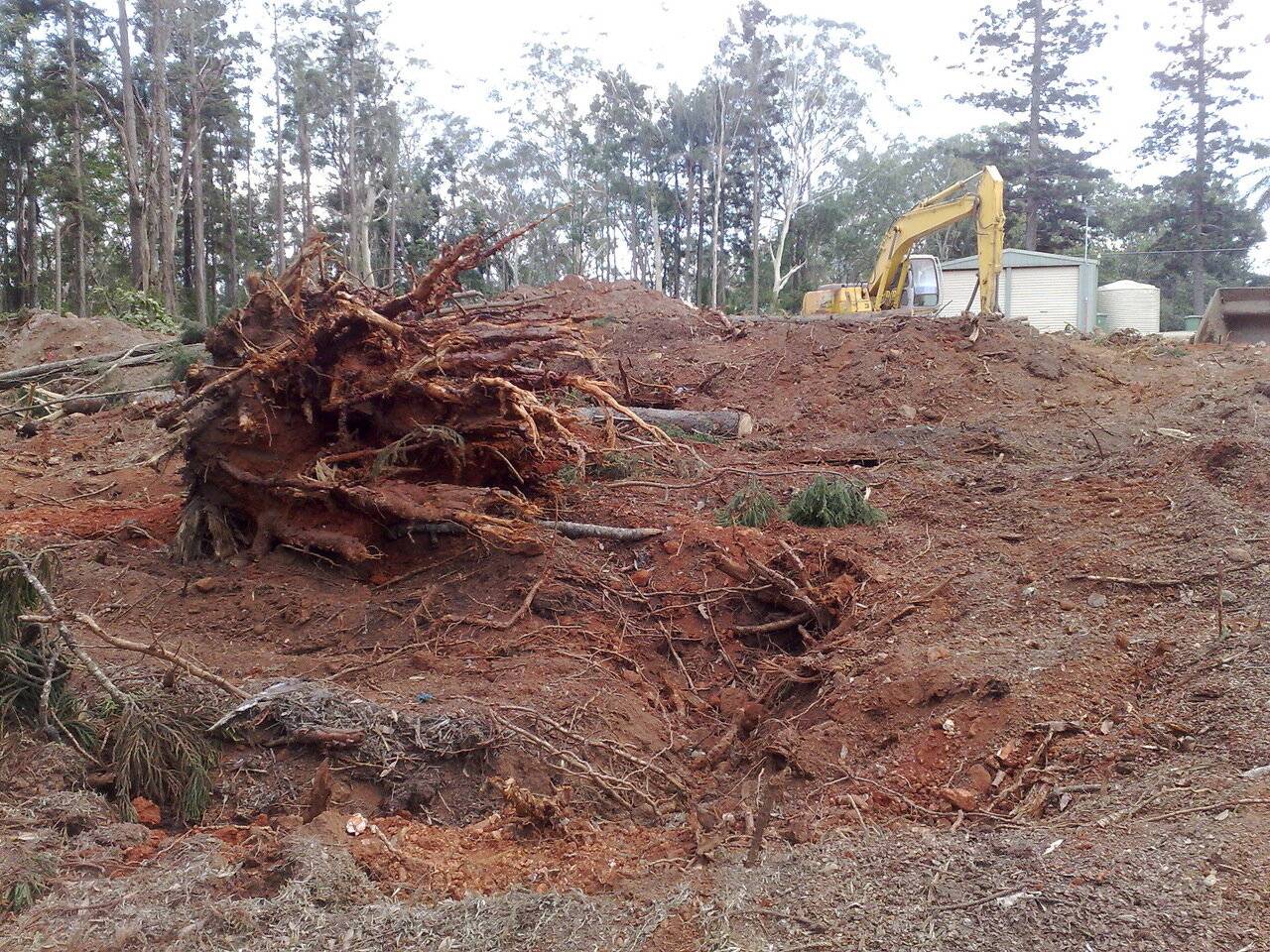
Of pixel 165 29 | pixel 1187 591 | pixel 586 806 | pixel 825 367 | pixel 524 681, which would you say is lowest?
pixel 586 806

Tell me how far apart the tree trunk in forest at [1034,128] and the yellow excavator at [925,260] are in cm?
1871

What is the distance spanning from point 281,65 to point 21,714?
34.1 metres

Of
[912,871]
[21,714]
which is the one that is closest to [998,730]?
[912,871]

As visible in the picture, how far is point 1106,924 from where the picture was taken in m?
2.57

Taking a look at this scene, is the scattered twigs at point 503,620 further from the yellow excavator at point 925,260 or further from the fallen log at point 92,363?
the yellow excavator at point 925,260

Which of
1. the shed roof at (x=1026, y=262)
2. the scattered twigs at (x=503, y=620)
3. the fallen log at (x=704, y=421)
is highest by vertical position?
the shed roof at (x=1026, y=262)

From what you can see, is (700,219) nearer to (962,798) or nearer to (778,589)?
(778,589)

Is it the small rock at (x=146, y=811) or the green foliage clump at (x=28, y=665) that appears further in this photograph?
the green foliage clump at (x=28, y=665)

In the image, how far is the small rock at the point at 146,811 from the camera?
3886 millimetres

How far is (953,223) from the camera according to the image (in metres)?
16.2

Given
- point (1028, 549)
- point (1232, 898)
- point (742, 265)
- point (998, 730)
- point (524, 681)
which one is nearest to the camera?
point (1232, 898)

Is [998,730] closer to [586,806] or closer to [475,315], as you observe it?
[586,806]

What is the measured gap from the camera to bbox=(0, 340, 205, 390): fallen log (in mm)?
14336

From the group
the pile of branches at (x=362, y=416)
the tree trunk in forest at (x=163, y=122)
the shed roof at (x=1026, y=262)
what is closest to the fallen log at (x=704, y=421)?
the pile of branches at (x=362, y=416)
